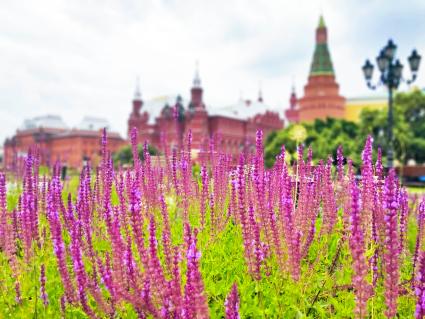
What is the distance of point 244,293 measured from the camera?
3.17 metres

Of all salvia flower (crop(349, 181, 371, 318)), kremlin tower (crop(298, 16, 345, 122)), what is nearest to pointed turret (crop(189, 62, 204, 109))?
kremlin tower (crop(298, 16, 345, 122))

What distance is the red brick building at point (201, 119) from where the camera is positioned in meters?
61.1

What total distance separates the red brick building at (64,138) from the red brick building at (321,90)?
37.9m

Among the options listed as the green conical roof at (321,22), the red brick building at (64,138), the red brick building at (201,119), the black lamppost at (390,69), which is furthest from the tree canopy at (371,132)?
the red brick building at (64,138)

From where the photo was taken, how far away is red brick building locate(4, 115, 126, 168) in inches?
3519

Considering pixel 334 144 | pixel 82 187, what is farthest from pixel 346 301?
pixel 334 144

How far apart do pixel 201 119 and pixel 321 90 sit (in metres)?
22.0

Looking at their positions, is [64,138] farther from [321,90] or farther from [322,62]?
[322,62]

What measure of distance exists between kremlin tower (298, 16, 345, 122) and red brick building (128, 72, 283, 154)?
615cm

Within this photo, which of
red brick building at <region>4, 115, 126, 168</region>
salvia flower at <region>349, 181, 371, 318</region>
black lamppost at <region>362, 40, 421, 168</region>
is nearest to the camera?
salvia flower at <region>349, 181, 371, 318</region>

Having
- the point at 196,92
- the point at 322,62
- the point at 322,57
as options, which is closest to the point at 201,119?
the point at 196,92

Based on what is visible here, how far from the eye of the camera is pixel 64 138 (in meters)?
93.0

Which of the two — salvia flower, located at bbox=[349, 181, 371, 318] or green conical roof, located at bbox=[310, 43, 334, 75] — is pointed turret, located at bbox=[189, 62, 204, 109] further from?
salvia flower, located at bbox=[349, 181, 371, 318]

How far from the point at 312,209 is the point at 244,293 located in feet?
2.89
